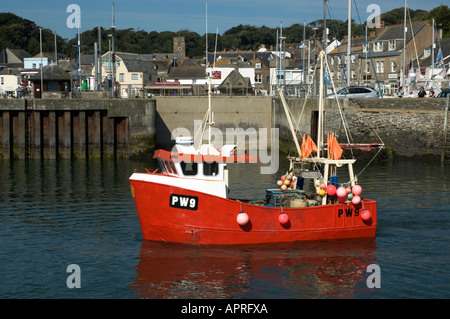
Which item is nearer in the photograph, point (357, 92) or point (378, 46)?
point (357, 92)

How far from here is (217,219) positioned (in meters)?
16.0

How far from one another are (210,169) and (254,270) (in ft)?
10.4

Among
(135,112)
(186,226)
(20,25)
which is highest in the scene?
(20,25)

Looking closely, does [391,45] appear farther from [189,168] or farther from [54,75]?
[189,168]

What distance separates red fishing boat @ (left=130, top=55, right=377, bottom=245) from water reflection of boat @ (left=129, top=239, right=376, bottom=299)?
1.03 feet

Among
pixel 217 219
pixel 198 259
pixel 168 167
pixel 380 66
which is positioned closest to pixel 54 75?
pixel 168 167

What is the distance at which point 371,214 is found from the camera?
17266 mm

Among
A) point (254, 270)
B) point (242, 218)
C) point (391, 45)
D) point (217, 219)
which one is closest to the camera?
point (254, 270)

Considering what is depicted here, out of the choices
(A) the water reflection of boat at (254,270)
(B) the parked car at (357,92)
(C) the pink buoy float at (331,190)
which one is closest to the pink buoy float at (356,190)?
(C) the pink buoy float at (331,190)

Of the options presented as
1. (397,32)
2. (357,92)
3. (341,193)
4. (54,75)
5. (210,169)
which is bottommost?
(341,193)

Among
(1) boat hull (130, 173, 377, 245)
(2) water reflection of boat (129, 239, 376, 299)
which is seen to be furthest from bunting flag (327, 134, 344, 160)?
(2) water reflection of boat (129, 239, 376, 299)

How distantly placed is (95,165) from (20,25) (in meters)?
92.1
